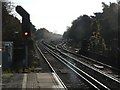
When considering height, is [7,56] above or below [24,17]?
below

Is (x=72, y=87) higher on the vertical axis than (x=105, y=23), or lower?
lower

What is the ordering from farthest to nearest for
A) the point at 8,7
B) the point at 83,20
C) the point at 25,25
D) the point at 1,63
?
the point at 83,20
the point at 8,7
the point at 1,63
the point at 25,25

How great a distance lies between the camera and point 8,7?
29609mm

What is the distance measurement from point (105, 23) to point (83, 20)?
138 ft

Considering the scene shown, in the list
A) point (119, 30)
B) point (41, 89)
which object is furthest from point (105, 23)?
point (41, 89)

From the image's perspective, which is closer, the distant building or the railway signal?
the railway signal

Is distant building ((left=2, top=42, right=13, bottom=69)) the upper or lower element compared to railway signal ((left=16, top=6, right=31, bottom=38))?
lower

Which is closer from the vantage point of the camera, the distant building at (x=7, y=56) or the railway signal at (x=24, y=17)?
the railway signal at (x=24, y=17)

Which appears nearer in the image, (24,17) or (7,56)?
(24,17)

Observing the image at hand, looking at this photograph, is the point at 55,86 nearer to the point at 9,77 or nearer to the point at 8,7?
the point at 9,77

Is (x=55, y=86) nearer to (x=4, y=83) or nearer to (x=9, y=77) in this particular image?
(x=4, y=83)

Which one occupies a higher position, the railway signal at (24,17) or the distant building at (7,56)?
the railway signal at (24,17)

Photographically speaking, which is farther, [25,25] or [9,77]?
[25,25]

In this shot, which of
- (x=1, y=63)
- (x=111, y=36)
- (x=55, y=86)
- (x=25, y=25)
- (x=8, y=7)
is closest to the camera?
(x=55, y=86)
